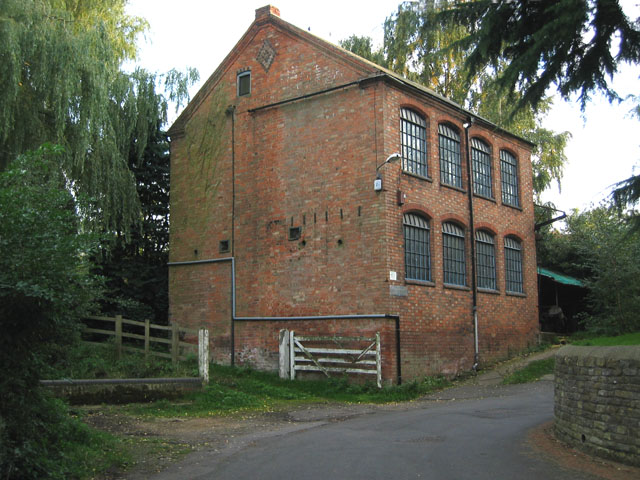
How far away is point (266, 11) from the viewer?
21562 mm

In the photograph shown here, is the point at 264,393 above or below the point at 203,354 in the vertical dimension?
below

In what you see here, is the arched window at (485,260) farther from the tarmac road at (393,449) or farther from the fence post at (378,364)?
the tarmac road at (393,449)

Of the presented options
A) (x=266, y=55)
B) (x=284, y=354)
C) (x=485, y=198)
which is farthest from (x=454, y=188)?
(x=284, y=354)

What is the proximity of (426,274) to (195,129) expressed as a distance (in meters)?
9.12

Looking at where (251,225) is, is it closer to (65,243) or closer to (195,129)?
(195,129)

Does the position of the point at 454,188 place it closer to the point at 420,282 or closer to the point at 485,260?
the point at 485,260

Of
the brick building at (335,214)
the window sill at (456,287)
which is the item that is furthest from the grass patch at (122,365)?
the window sill at (456,287)

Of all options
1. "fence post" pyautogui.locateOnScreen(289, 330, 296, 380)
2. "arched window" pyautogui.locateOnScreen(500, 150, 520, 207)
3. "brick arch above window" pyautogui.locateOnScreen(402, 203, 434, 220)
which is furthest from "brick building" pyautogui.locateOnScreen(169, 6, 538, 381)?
"fence post" pyautogui.locateOnScreen(289, 330, 296, 380)

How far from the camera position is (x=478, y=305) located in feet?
69.4

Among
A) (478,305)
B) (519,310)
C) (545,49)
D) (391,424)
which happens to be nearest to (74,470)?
(391,424)

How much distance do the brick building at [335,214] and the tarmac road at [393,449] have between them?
4.65m

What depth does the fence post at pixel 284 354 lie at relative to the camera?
18.4 meters

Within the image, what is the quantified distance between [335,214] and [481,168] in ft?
21.8

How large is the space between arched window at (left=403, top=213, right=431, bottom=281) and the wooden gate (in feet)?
8.19
